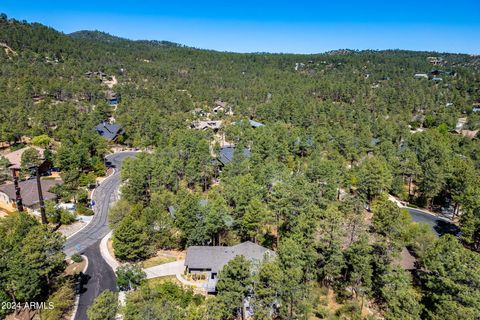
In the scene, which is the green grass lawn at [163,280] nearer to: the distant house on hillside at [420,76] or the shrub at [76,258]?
Result: the shrub at [76,258]

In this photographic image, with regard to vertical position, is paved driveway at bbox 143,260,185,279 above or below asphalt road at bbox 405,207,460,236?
below

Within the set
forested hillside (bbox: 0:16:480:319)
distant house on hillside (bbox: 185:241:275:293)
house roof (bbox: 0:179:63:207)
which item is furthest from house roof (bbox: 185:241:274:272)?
house roof (bbox: 0:179:63:207)

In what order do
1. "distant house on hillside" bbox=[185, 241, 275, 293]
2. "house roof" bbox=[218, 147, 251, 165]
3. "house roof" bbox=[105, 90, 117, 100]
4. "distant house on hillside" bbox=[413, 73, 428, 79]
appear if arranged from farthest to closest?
"distant house on hillside" bbox=[413, 73, 428, 79], "house roof" bbox=[105, 90, 117, 100], "house roof" bbox=[218, 147, 251, 165], "distant house on hillside" bbox=[185, 241, 275, 293]

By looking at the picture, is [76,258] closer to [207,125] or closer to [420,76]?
[207,125]

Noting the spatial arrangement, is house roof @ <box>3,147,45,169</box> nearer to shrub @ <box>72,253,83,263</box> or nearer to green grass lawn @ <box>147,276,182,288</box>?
shrub @ <box>72,253,83,263</box>

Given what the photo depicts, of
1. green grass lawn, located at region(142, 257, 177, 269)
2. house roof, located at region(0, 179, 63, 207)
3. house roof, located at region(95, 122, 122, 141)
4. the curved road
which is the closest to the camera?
the curved road

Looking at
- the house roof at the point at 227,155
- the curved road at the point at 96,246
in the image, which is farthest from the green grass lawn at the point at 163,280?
the house roof at the point at 227,155

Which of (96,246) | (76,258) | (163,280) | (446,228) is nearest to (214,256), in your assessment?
(163,280)
